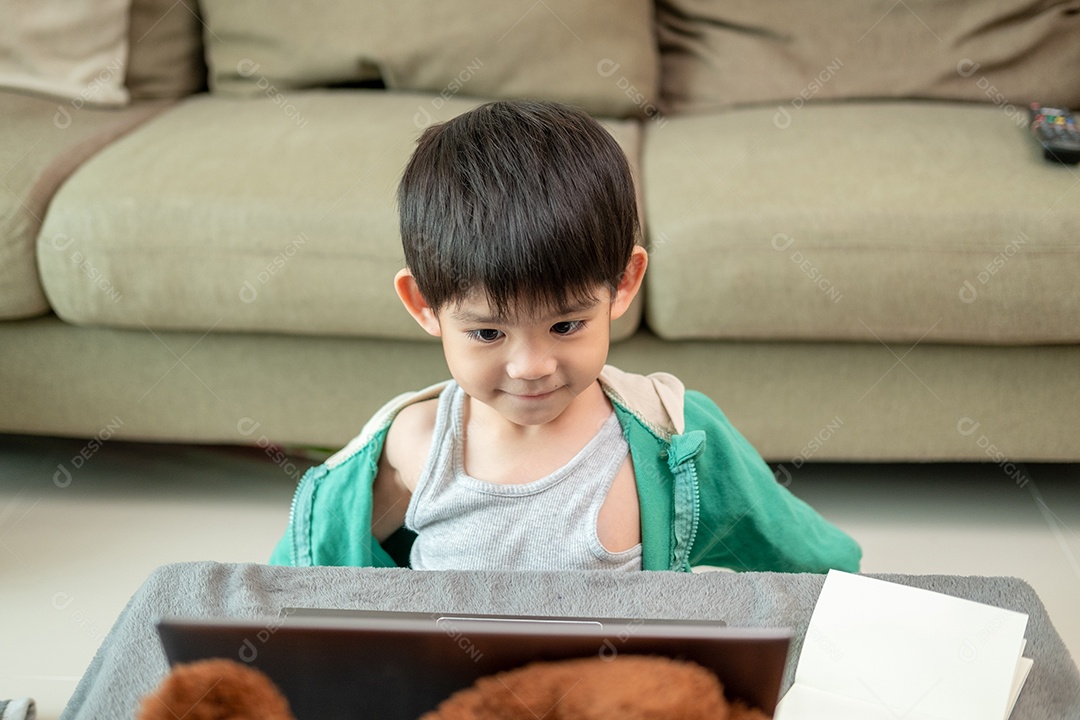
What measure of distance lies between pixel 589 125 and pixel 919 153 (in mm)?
836

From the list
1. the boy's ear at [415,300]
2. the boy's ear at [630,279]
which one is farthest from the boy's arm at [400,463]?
the boy's ear at [630,279]

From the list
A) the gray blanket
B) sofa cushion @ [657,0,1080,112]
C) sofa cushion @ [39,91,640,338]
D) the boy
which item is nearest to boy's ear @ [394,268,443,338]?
the boy

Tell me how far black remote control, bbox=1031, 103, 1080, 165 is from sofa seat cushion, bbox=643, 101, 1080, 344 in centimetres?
2

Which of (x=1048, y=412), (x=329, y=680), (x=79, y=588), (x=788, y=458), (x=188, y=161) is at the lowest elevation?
(x=79, y=588)

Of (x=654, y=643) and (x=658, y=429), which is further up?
(x=654, y=643)

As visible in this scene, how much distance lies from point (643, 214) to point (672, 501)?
1.90 feet

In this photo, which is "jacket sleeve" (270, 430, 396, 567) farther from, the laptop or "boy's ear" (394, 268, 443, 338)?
the laptop

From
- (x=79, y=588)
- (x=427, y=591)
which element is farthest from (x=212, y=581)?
(x=79, y=588)

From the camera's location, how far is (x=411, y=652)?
0.53 m

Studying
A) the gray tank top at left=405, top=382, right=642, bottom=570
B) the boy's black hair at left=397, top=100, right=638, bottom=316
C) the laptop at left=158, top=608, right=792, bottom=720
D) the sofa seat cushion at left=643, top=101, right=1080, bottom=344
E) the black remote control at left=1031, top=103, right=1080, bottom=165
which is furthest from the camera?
the black remote control at left=1031, top=103, right=1080, bottom=165

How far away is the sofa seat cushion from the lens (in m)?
1.33

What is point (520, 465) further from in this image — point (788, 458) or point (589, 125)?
point (788, 458)

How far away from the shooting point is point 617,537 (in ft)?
3.13

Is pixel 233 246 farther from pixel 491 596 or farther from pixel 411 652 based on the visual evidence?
pixel 411 652
